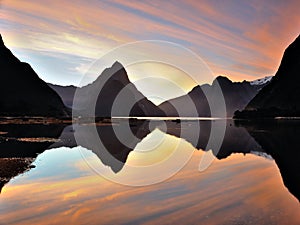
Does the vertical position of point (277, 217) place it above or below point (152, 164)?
above

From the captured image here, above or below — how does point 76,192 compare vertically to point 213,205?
below

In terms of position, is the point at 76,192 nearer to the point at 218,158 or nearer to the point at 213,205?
the point at 213,205

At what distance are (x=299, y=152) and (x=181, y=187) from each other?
27140 mm

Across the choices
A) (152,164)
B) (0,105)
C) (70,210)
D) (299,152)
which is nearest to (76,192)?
(70,210)

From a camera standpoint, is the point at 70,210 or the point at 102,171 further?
the point at 102,171

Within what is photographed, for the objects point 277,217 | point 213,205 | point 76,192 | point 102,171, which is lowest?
point 102,171

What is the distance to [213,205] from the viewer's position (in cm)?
1975

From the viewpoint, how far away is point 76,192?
22781 mm

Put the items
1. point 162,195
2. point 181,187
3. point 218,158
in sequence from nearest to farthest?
point 162,195
point 181,187
point 218,158

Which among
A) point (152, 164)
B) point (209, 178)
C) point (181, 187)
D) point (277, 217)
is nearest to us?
point (277, 217)

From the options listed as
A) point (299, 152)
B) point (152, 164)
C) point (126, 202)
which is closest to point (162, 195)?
point (126, 202)

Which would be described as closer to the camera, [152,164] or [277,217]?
[277,217]

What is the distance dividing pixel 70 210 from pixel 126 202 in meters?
4.03

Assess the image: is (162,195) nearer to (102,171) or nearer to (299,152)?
(102,171)
